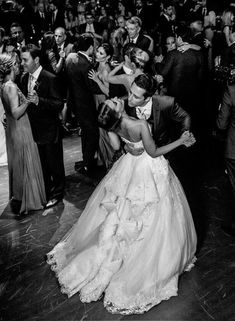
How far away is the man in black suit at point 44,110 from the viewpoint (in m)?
3.72

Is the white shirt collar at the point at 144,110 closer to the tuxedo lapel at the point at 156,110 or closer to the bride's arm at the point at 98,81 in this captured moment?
the tuxedo lapel at the point at 156,110

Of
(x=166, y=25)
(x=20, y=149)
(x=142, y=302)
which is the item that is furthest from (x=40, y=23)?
(x=142, y=302)

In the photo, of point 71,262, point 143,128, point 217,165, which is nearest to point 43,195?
point 71,262

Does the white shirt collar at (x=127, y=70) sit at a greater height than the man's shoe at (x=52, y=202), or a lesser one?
greater

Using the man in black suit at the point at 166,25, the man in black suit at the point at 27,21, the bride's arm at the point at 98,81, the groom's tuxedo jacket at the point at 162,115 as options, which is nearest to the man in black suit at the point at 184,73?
the bride's arm at the point at 98,81

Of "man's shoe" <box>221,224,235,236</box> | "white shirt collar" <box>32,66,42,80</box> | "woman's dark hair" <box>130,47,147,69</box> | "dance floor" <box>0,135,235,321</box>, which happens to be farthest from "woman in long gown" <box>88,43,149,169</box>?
"man's shoe" <box>221,224,235,236</box>

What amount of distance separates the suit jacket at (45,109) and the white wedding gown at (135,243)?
3.82 feet

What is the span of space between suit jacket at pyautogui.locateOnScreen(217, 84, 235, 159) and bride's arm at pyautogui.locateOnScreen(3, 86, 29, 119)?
1.75m

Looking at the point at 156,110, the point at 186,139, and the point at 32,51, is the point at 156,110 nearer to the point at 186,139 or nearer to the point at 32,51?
the point at 186,139

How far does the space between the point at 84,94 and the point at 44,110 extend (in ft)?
2.99

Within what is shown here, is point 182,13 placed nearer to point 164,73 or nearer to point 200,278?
point 164,73

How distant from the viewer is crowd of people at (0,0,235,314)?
2.75 metres

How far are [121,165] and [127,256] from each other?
0.66 metres

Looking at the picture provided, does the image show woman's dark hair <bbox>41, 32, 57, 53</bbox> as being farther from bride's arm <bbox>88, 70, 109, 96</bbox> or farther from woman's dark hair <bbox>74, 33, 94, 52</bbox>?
bride's arm <bbox>88, 70, 109, 96</bbox>
